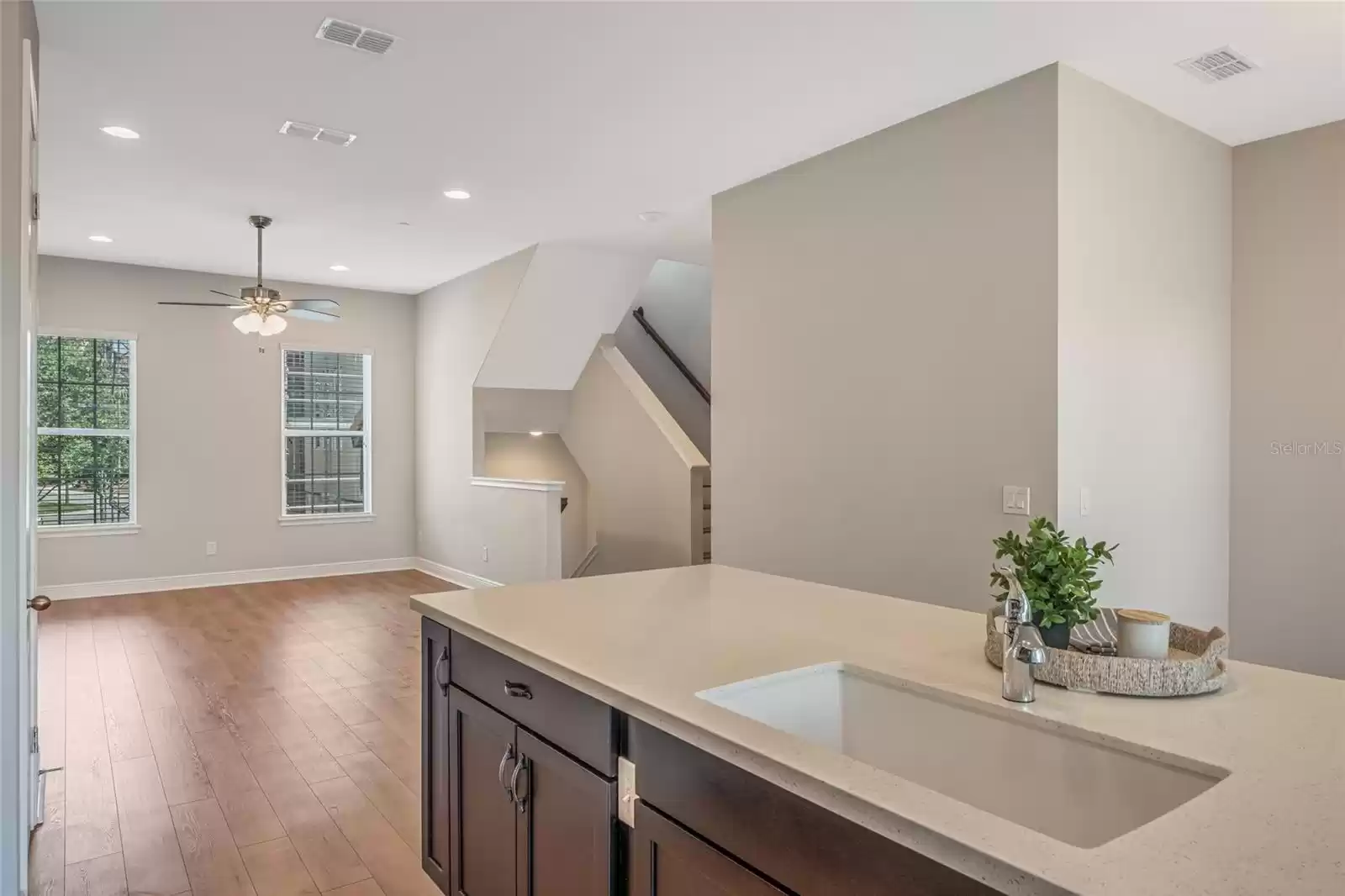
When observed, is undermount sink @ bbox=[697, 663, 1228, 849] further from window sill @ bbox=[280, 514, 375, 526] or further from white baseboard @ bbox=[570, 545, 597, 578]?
window sill @ bbox=[280, 514, 375, 526]

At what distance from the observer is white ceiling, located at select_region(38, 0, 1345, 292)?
2908 mm

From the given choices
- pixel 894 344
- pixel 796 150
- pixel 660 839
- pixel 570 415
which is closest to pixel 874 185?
pixel 796 150

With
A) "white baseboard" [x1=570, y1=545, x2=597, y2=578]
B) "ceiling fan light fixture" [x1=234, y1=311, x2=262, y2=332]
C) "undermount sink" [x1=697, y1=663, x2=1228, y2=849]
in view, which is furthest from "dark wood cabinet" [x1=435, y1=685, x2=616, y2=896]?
"white baseboard" [x1=570, y1=545, x2=597, y2=578]

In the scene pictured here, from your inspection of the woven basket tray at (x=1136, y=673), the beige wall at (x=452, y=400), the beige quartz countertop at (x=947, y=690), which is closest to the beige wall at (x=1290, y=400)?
the beige quartz countertop at (x=947, y=690)

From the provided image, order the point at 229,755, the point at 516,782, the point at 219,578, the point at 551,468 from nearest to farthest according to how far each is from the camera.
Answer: the point at 516,782
the point at 229,755
the point at 219,578
the point at 551,468

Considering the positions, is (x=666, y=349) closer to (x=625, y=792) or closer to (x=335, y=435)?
(x=335, y=435)

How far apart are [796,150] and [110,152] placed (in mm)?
3471

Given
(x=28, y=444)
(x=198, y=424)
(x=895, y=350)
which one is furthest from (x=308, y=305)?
(x=895, y=350)

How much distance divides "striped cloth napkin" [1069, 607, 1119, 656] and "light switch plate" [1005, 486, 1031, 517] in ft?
5.45

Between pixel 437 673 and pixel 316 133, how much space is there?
2944 mm

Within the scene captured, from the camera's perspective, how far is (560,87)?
11.4 feet

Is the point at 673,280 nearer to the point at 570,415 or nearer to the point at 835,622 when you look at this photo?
the point at 570,415

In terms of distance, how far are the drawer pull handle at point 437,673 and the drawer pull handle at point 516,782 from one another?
424 millimetres

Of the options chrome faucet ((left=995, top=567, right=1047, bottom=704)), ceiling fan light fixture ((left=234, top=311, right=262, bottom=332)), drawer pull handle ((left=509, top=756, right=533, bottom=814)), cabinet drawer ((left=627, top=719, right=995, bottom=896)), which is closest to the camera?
cabinet drawer ((left=627, top=719, right=995, bottom=896))
